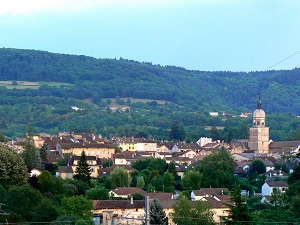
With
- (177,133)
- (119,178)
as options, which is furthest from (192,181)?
(177,133)

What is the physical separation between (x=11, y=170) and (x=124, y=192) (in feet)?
33.5

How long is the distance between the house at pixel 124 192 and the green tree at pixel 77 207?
12.9 m

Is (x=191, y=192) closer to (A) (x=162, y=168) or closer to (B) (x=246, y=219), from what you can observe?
(A) (x=162, y=168)

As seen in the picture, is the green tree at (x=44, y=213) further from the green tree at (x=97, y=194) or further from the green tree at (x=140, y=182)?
the green tree at (x=140, y=182)

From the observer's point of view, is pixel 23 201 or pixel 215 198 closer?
pixel 23 201

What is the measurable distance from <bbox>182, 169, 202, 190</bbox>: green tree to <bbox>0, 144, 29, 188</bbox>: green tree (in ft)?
59.3

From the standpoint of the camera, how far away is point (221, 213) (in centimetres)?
5328

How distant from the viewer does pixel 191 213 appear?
151 feet

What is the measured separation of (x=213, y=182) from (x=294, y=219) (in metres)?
33.1

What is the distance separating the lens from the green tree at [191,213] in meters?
42.8

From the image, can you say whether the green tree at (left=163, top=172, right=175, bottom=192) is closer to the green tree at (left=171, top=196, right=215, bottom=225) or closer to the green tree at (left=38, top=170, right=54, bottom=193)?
the green tree at (left=38, top=170, right=54, bottom=193)

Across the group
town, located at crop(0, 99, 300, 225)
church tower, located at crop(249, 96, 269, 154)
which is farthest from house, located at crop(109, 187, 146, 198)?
church tower, located at crop(249, 96, 269, 154)

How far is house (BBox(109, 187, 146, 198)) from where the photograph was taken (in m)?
60.2

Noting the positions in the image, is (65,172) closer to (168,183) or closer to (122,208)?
(168,183)
